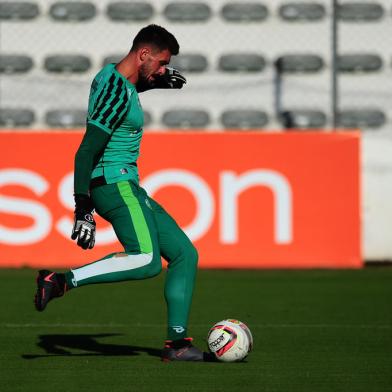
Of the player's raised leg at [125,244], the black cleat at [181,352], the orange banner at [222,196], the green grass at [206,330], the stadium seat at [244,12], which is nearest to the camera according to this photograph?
the green grass at [206,330]

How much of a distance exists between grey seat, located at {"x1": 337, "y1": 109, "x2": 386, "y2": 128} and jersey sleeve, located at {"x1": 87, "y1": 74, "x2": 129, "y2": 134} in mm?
9484

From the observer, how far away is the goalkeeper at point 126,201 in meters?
6.70

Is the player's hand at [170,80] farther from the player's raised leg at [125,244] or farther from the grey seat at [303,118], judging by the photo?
the grey seat at [303,118]

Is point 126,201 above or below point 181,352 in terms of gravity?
above

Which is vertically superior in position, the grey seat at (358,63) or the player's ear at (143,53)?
the grey seat at (358,63)

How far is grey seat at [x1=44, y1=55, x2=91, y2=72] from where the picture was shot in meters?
16.2

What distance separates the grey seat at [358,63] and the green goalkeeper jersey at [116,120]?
9.47 m

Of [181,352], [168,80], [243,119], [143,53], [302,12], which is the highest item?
[302,12]

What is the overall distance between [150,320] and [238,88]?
272 inches

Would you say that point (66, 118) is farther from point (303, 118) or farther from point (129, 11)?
point (303, 118)

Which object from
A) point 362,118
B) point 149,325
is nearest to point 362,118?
point 362,118

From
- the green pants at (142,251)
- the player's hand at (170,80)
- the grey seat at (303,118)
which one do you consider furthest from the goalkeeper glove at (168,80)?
the grey seat at (303,118)

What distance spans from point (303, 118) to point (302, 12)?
5.15 feet

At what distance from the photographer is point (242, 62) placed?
53.0 ft
